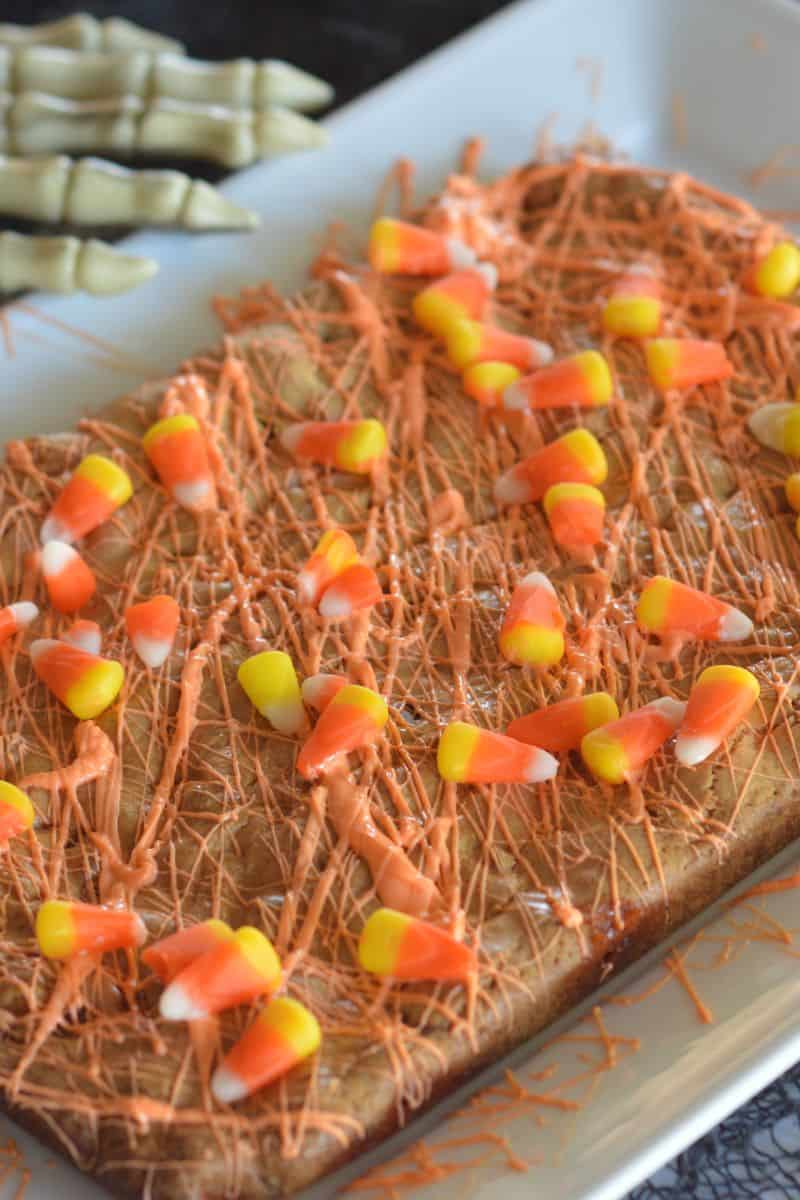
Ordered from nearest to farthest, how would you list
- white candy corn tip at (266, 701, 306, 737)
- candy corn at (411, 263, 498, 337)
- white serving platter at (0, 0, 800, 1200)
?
white candy corn tip at (266, 701, 306, 737) → candy corn at (411, 263, 498, 337) → white serving platter at (0, 0, 800, 1200)

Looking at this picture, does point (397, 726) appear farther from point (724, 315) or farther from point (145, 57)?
point (145, 57)

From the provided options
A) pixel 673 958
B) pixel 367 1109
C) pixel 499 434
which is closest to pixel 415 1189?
pixel 367 1109

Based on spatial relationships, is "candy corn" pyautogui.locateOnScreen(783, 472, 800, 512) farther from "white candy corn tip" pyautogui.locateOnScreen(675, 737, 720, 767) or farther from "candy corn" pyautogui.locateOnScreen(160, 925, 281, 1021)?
"candy corn" pyautogui.locateOnScreen(160, 925, 281, 1021)

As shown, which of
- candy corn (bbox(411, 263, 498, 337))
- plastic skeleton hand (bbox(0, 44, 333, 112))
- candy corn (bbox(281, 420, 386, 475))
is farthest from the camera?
plastic skeleton hand (bbox(0, 44, 333, 112))

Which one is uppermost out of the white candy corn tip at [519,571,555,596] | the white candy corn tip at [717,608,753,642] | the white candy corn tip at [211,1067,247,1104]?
the white candy corn tip at [717,608,753,642]

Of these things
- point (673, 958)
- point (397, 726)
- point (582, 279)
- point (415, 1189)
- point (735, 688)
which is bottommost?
point (415, 1189)

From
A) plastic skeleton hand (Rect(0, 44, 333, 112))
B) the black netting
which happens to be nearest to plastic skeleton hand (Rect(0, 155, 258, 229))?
plastic skeleton hand (Rect(0, 44, 333, 112))
